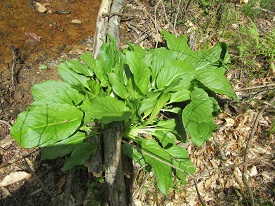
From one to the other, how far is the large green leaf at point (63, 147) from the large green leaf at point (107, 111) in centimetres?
52

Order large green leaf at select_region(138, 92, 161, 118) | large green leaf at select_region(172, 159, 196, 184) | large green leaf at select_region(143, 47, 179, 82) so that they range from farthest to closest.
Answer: large green leaf at select_region(143, 47, 179, 82)
large green leaf at select_region(138, 92, 161, 118)
large green leaf at select_region(172, 159, 196, 184)

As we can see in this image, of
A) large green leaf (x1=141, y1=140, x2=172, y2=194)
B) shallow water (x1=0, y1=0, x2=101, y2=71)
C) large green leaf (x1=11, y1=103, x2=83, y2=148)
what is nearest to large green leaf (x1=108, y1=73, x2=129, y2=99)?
large green leaf (x1=11, y1=103, x2=83, y2=148)

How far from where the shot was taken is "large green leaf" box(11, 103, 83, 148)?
2.50 meters

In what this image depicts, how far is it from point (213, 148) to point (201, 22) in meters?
2.17

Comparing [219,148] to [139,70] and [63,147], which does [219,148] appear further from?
[63,147]

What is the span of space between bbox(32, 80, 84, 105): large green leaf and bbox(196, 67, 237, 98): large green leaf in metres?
1.38

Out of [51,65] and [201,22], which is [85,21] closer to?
[51,65]

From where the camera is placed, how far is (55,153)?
105 inches

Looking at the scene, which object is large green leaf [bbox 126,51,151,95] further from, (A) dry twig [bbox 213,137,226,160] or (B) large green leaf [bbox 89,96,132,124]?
(A) dry twig [bbox 213,137,226,160]

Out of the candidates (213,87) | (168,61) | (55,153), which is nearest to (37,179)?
(55,153)

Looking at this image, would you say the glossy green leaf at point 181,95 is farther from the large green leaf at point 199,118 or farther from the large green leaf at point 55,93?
the large green leaf at point 55,93

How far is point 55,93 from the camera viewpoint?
289 cm

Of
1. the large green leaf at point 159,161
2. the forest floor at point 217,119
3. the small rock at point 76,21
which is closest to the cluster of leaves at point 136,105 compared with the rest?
the large green leaf at point 159,161

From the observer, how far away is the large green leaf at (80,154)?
104 inches
